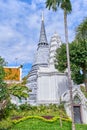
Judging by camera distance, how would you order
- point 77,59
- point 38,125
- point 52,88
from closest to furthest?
point 38,125 → point 77,59 → point 52,88

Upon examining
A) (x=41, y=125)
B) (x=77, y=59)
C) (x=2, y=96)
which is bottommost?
(x=41, y=125)

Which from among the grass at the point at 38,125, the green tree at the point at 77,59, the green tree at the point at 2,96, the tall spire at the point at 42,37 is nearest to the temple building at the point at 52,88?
the green tree at the point at 77,59

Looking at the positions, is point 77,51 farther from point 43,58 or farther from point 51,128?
point 43,58

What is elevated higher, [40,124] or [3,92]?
[3,92]

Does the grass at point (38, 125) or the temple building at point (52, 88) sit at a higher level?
the temple building at point (52, 88)

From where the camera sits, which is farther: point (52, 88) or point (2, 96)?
point (52, 88)

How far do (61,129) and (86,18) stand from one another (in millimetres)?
11196

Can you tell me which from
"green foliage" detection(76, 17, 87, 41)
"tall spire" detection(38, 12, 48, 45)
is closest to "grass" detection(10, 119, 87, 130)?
"green foliage" detection(76, 17, 87, 41)

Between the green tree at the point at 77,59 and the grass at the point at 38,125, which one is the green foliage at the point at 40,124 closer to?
the grass at the point at 38,125

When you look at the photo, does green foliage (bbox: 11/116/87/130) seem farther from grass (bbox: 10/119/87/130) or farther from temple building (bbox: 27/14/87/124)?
temple building (bbox: 27/14/87/124)

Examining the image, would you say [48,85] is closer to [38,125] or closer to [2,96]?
[38,125]

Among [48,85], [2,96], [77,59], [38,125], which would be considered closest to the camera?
[2,96]

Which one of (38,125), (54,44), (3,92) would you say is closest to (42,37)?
(54,44)

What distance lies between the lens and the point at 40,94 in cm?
3709
